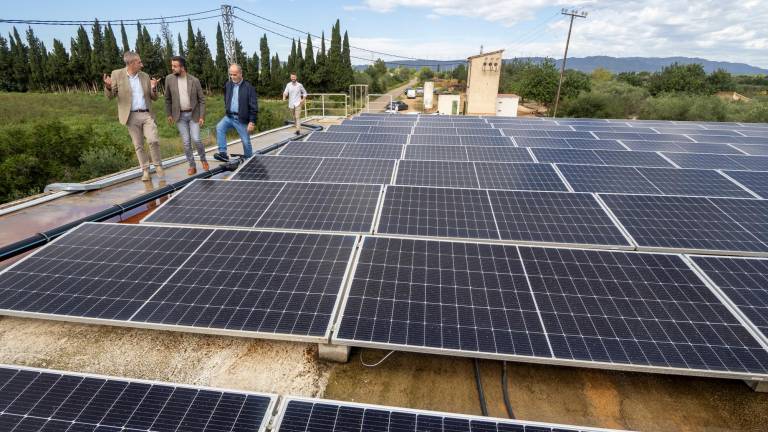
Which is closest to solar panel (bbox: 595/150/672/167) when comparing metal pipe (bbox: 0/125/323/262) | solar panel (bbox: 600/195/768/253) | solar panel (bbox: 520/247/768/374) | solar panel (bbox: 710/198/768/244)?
solar panel (bbox: 710/198/768/244)

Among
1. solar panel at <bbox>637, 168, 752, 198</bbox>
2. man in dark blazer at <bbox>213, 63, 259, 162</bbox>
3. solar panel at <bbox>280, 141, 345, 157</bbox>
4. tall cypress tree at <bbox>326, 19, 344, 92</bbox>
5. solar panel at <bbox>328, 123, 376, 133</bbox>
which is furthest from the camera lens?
tall cypress tree at <bbox>326, 19, 344, 92</bbox>

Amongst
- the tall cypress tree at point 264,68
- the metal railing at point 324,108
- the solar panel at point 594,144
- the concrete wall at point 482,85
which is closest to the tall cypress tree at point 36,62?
the tall cypress tree at point 264,68

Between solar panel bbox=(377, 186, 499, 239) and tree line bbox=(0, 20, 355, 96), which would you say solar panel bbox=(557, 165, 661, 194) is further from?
tree line bbox=(0, 20, 355, 96)

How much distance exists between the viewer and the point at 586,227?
5488 mm

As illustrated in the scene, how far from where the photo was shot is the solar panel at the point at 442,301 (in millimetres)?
3348

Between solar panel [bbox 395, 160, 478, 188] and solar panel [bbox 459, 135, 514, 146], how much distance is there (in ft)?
16.9

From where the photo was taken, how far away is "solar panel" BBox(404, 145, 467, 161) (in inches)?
408

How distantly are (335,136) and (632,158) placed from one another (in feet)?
33.0

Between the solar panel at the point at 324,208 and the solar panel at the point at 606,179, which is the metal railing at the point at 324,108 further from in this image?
the solar panel at the point at 606,179

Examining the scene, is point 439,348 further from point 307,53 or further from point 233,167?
point 307,53

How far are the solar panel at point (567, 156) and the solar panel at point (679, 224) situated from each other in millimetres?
3974

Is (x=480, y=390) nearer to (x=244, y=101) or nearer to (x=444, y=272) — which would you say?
(x=444, y=272)

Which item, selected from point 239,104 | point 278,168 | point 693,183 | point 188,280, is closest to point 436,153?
point 278,168

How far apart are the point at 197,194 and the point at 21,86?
9680 centimetres
